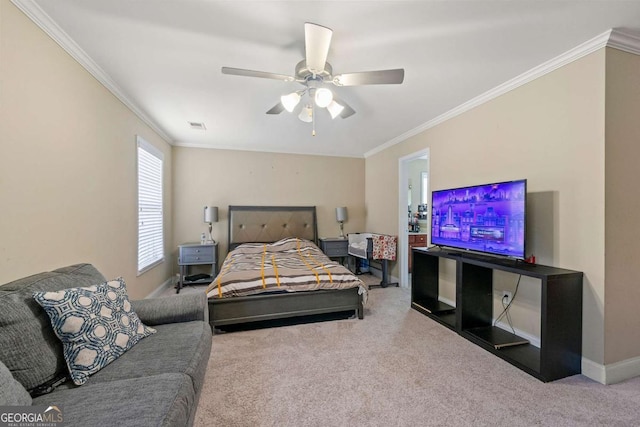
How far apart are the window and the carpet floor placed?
1.74 meters

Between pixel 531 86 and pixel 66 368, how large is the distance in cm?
381

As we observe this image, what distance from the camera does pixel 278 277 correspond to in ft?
9.59

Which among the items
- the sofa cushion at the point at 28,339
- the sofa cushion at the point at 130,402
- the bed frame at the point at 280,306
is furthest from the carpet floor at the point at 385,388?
the sofa cushion at the point at 28,339

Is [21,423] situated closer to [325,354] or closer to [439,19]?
[325,354]

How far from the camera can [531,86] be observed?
244cm

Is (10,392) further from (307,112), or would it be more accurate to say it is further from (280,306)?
(307,112)

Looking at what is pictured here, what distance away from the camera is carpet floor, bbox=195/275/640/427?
5.36ft

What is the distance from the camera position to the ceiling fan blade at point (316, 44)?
1.53m

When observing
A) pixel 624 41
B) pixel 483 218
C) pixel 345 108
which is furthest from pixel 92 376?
pixel 624 41

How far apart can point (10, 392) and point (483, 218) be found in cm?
317

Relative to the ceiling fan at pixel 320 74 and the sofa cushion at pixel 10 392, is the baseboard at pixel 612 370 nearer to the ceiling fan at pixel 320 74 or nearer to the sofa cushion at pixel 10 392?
the ceiling fan at pixel 320 74

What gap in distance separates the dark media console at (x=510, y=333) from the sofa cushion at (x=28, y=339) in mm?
2877

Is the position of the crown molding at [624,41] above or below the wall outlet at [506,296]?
above

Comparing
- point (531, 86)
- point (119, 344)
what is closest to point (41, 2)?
point (119, 344)
